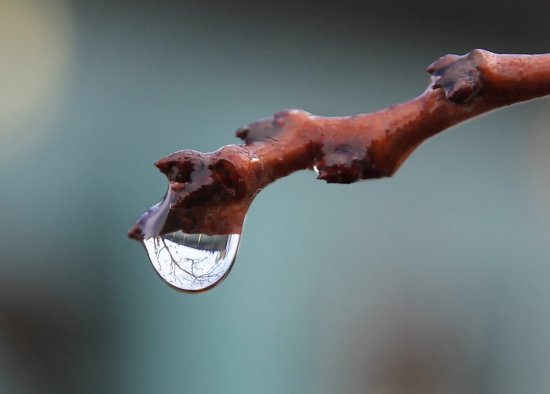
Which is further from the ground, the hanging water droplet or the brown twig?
the brown twig

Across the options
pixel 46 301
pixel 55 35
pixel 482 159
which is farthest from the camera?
pixel 482 159

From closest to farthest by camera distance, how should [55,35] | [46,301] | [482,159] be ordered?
[46,301] → [55,35] → [482,159]

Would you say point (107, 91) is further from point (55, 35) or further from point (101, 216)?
point (101, 216)

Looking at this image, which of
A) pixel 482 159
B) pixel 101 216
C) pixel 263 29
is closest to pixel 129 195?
pixel 101 216
